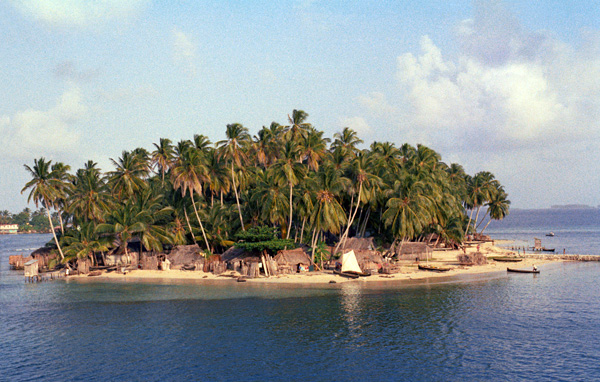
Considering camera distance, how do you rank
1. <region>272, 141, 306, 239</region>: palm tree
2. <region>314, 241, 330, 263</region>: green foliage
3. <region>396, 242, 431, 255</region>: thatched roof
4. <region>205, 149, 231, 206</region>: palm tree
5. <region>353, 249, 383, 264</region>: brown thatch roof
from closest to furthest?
<region>272, 141, 306, 239</region>: palm tree → <region>353, 249, 383, 264</region>: brown thatch roof → <region>314, 241, 330, 263</region>: green foliage → <region>205, 149, 231, 206</region>: palm tree → <region>396, 242, 431, 255</region>: thatched roof

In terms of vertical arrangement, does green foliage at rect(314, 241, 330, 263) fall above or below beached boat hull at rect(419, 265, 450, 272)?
above

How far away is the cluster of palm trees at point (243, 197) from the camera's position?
6519 cm

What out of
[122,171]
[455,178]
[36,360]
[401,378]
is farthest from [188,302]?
[455,178]

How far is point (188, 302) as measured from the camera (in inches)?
1907

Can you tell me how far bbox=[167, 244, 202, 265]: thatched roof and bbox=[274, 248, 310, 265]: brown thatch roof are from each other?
577 inches

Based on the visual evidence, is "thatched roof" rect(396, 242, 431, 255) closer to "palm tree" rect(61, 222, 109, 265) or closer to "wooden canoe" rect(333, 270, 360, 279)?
"wooden canoe" rect(333, 270, 360, 279)

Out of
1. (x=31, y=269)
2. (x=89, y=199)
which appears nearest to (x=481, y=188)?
(x=89, y=199)

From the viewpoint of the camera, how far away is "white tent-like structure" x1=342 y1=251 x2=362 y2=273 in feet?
203

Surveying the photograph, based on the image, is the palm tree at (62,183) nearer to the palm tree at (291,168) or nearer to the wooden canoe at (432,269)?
the palm tree at (291,168)

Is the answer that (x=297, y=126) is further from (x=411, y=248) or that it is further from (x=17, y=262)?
(x=17, y=262)

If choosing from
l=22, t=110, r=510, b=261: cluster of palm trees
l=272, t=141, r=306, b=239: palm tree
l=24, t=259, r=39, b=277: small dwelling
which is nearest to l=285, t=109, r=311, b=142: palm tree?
l=22, t=110, r=510, b=261: cluster of palm trees

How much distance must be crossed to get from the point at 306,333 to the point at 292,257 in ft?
92.2

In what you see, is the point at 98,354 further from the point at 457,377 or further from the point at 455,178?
the point at 455,178

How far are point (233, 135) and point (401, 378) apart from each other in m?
49.5
